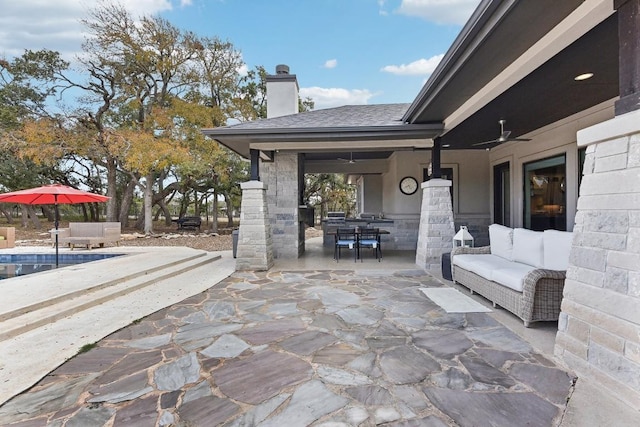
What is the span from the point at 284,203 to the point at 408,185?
3.65 metres

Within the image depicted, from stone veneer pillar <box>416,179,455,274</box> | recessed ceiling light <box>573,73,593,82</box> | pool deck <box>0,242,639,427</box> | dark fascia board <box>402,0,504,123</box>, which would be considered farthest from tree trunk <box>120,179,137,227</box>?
recessed ceiling light <box>573,73,593,82</box>

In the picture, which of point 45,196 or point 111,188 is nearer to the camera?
point 45,196

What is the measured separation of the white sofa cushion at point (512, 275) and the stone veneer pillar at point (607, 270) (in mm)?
893

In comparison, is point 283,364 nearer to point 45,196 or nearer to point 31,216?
point 45,196

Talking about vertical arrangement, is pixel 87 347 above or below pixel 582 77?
below

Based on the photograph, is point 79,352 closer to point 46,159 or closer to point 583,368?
point 583,368

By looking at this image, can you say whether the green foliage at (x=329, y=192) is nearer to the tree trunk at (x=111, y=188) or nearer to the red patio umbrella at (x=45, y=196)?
the tree trunk at (x=111, y=188)

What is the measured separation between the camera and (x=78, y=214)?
2283cm

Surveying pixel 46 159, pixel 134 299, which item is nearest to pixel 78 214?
pixel 46 159

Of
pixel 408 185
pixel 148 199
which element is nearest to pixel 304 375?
pixel 408 185

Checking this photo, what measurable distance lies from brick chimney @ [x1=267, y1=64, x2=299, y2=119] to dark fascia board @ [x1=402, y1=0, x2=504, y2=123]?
4.76 meters

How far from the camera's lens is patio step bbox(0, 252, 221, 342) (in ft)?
10.8

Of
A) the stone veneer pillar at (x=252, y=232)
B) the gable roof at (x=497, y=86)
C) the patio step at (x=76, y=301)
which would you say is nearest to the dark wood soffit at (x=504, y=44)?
the gable roof at (x=497, y=86)

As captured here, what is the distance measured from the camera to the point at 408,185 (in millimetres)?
8992
